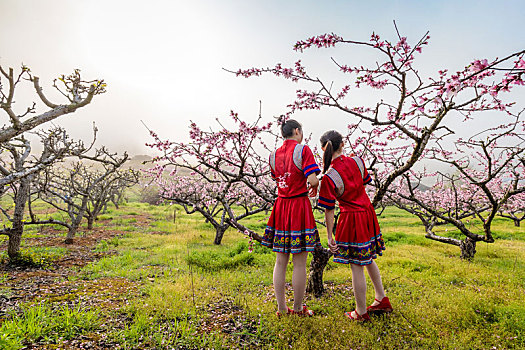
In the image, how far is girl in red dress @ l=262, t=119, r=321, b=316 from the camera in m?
3.63

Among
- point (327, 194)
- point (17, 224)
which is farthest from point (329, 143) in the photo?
point (17, 224)

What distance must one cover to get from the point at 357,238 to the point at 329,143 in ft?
5.02

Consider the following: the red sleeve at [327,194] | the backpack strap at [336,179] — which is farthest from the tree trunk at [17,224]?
the backpack strap at [336,179]

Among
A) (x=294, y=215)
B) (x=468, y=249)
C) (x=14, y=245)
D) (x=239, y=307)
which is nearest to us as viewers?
(x=294, y=215)

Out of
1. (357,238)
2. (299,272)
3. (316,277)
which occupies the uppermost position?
(357,238)

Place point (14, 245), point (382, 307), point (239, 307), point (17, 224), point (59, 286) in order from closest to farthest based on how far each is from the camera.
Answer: point (382, 307) < point (239, 307) < point (59, 286) < point (14, 245) < point (17, 224)

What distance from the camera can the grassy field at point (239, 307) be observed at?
3.40 m

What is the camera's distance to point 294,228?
12.0 ft

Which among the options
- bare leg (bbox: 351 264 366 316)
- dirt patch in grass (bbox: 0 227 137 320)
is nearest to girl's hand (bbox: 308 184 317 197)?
bare leg (bbox: 351 264 366 316)

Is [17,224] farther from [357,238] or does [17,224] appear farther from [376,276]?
[376,276]

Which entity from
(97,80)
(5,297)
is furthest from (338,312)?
(5,297)

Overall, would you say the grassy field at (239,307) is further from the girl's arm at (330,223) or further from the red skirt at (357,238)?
the girl's arm at (330,223)

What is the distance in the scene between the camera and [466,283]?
18.7ft

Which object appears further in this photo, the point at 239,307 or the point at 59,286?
the point at 59,286
